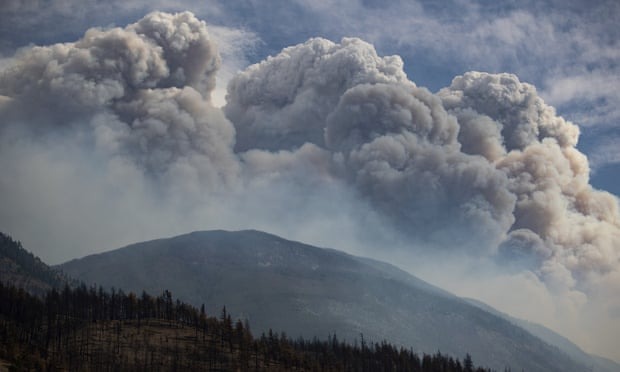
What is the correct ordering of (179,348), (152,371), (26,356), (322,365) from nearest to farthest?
(26,356) < (152,371) < (179,348) < (322,365)

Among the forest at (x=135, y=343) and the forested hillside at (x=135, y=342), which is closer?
the forest at (x=135, y=343)

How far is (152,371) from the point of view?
485ft

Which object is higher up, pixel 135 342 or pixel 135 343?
pixel 135 342

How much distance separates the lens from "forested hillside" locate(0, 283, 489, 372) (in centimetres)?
14800

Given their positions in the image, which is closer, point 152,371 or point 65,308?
point 152,371

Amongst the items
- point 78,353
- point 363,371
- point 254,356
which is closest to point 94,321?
point 78,353

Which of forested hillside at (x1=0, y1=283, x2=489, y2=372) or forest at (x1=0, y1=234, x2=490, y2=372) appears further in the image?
forested hillside at (x1=0, y1=283, x2=489, y2=372)

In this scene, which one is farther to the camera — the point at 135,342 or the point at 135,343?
the point at 135,342

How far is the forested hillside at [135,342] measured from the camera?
148 m

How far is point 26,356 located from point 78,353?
18.4 metres

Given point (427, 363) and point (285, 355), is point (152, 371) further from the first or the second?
point (427, 363)

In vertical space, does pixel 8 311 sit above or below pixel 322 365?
above

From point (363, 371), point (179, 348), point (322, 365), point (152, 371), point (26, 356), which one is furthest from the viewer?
point (363, 371)

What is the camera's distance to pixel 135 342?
161000mm
